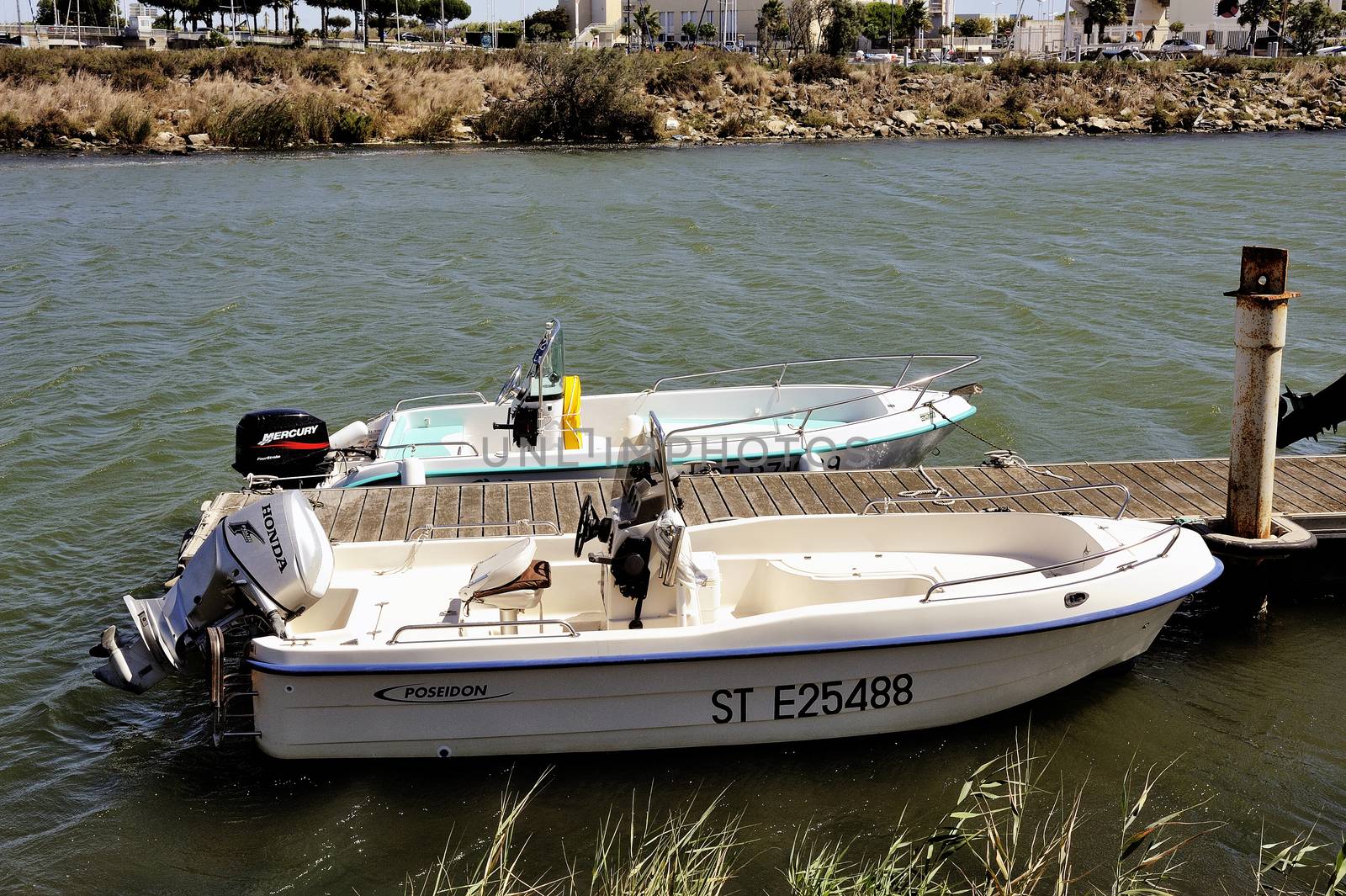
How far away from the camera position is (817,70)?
57.1 m

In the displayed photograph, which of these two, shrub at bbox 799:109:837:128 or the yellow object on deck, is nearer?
the yellow object on deck

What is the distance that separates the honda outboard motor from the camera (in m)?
7.10

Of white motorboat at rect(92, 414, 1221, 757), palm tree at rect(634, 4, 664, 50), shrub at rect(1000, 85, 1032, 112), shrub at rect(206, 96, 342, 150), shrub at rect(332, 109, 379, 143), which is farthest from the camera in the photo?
palm tree at rect(634, 4, 664, 50)

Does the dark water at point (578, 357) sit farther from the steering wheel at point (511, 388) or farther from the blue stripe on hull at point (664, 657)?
the steering wheel at point (511, 388)

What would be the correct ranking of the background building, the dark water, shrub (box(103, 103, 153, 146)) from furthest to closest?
the background building → shrub (box(103, 103, 153, 146)) → the dark water

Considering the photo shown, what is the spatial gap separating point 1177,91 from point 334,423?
5248 centimetres

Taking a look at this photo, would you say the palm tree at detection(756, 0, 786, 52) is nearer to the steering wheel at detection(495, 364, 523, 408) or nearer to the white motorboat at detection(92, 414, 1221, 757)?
the steering wheel at detection(495, 364, 523, 408)

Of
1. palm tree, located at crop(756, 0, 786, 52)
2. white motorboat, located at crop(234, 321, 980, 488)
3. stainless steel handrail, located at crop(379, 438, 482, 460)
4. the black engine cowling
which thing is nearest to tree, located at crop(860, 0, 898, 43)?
palm tree, located at crop(756, 0, 786, 52)

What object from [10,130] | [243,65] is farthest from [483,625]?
[243,65]

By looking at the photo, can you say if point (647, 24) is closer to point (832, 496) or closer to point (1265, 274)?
point (832, 496)

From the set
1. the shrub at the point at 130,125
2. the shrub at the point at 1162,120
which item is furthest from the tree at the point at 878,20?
the shrub at the point at 130,125

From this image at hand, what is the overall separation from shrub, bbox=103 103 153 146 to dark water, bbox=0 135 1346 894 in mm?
4697

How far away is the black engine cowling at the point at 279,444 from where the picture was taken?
388 inches

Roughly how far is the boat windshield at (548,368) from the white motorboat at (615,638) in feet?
9.83
